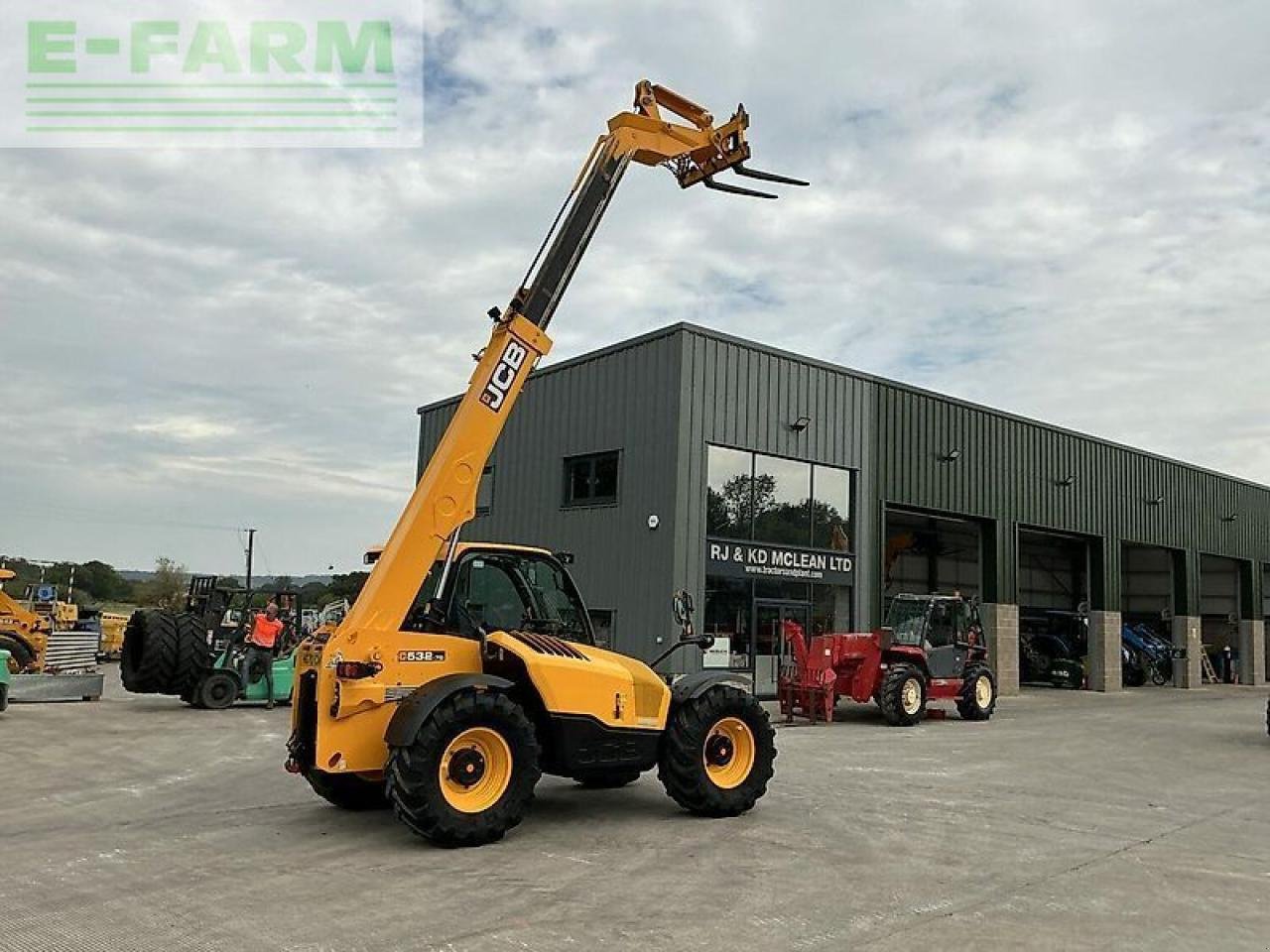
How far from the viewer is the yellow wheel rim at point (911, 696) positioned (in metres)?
17.4

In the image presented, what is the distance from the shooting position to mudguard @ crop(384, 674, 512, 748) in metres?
7.20

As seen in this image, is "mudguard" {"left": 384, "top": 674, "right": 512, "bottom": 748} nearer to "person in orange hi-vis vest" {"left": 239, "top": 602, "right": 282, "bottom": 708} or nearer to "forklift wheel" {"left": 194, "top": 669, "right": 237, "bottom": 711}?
"person in orange hi-vis vest" {"left": 239, "top": 602, "right": 282, "bottom": 708}

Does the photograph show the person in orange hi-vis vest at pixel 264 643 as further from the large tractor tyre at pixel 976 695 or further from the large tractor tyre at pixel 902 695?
the large tractor tyre at pixel 976 695

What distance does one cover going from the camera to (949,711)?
20797mm

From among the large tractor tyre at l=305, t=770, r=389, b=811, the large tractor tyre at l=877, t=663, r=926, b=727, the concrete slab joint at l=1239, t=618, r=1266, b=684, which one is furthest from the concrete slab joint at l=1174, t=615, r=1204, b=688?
the large tractor tyre at l=305, t=770, r=389, b=811

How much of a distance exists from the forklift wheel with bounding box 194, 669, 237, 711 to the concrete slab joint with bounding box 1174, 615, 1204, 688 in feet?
97.0

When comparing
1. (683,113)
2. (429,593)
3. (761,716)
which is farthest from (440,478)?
(683,113)

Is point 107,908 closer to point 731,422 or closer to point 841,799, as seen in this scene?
point 841,799

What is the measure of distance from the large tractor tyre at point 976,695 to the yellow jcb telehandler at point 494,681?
37.1 feet

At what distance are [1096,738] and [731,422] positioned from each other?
8486 mm

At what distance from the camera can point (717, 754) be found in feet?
28.9

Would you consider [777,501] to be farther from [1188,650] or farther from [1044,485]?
[1188,650]

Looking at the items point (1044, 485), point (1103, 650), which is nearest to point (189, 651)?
point (1044, 485)

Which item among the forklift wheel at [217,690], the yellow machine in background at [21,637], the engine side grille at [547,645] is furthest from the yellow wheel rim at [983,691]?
the yellow machine in background at [21,637]
